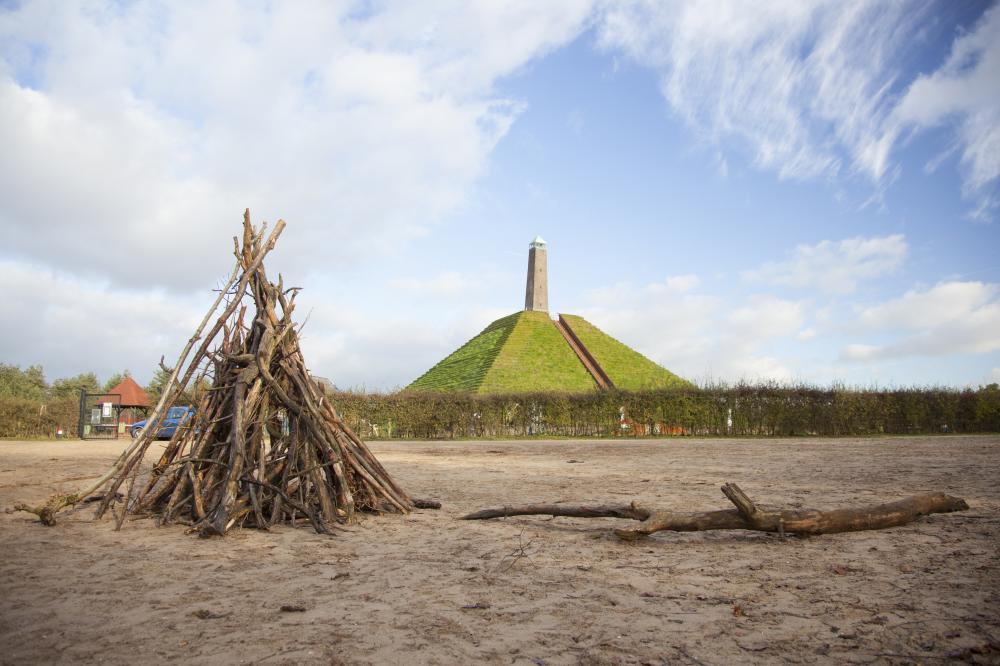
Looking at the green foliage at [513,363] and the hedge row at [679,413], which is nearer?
the hedge row at [679,413]

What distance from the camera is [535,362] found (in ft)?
177

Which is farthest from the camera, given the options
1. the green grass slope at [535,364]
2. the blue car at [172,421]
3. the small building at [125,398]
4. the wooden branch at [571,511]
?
the green grass slope at [535,364]

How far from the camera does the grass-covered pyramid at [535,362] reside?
50.0 m

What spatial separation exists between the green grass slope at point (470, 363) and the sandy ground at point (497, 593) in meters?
40.6

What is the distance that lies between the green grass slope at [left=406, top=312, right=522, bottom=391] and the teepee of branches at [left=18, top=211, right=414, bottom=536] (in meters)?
39.1

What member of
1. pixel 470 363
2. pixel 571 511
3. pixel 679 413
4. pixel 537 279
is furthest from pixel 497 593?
pixel 537 279

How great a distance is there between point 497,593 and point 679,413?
92.8 feet

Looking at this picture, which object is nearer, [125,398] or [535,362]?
[125,398]

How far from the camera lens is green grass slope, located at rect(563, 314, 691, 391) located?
54094 millimetres

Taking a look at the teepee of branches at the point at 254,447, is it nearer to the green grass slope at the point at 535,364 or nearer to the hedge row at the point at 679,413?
the hedge row at the point at 679,413

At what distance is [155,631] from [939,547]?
6.54 m

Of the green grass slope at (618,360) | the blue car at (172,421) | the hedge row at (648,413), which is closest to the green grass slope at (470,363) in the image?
the green grass slope at (618,360)

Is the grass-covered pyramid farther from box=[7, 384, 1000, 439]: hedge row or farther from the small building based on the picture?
the small building

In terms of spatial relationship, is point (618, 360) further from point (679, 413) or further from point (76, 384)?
point (76, 384)
